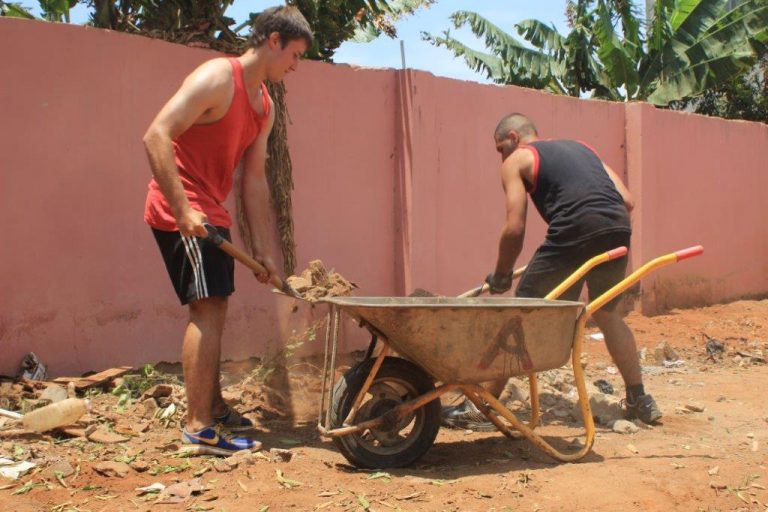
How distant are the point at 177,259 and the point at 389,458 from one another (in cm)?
123

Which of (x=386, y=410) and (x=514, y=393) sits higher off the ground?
(x=386, y=410)

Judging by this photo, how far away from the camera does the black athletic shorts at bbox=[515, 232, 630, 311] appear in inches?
174

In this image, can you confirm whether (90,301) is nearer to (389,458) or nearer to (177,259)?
(177,259)

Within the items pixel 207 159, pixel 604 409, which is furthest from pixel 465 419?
pixel 207 159

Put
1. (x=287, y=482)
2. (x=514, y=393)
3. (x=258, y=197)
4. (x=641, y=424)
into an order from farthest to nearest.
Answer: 1. (x=514, y=393)
2. (x=641, y=424)
3. (x=258, y=197)
4. (x=287, y=482)

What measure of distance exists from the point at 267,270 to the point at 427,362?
0.97 m

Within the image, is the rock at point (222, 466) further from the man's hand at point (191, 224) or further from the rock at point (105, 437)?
the man's hand at point (191, 224)

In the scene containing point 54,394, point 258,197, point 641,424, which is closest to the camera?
point 258,197

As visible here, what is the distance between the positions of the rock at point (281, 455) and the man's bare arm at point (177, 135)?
3.19 feet

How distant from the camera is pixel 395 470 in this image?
365cm

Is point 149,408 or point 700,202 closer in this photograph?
point 149,408

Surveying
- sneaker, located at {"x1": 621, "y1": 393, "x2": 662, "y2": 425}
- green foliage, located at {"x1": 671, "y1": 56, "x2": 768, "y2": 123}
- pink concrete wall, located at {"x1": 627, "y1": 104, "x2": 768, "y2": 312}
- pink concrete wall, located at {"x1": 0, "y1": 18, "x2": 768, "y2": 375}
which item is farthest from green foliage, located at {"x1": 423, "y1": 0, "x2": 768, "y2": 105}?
sneaker, located at {"x1": 621, "y1": 393, "x2": 662, "y2": 425}

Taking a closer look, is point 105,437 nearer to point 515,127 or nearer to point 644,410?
point 515,127

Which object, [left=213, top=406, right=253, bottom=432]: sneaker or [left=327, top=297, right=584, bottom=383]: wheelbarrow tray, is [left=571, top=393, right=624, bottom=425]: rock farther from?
[left=213, top=406, right=253, bottom=432]: sneaker
